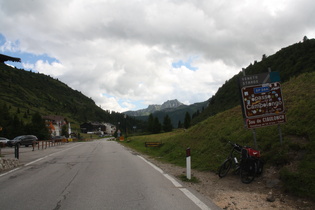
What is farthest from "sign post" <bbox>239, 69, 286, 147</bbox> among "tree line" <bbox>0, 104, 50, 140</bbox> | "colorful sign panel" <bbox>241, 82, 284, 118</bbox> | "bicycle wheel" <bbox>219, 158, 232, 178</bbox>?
"tree line" <bbox>0, 104, 50, 140</bbox>

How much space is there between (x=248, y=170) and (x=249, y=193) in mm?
1042

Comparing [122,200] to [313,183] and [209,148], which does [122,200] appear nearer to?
[313,183]

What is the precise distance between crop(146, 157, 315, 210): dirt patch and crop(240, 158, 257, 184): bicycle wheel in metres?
0.14

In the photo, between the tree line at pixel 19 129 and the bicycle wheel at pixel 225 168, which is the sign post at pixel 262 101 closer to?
the bicycle wheel at pixel 225 168

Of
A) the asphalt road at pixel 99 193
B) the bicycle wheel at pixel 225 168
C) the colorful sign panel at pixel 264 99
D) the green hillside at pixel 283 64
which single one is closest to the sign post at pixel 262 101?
the colorful sign panel at pixel 264 99

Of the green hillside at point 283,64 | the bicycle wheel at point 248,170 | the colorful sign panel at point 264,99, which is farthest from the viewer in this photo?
the green hillside at point 283,64

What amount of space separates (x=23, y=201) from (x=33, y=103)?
185 metres

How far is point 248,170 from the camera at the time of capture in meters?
6.95

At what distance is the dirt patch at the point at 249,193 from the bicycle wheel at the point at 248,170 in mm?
142

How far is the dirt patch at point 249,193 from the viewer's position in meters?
5.06

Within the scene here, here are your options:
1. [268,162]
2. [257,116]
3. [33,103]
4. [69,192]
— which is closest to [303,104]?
[257,116]

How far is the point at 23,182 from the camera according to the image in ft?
25.2

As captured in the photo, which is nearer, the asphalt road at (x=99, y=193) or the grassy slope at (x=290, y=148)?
the asphalt road at (x=99, y=193)

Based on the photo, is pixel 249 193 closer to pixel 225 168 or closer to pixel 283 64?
pixel 225 168
